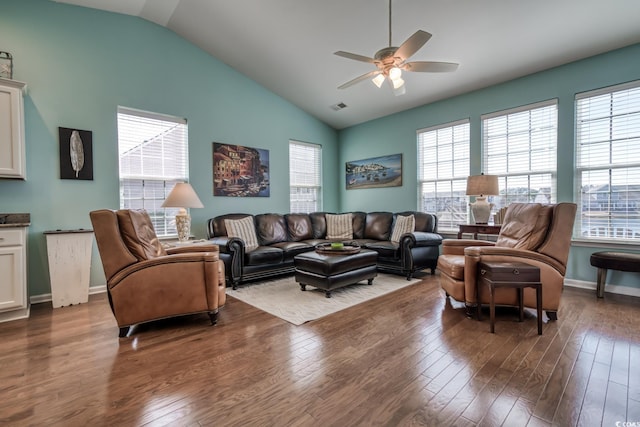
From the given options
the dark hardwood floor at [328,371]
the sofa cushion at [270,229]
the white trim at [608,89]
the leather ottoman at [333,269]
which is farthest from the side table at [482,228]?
the sofa cushion at [270,229]

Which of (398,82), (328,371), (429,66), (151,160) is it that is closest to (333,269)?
(328,371)

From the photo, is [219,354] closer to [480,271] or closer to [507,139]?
[480,271]

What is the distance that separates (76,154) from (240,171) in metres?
2.27

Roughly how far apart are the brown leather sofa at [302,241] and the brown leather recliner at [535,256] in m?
1.34

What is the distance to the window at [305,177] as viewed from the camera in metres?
6.19

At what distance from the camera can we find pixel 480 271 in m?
2.85

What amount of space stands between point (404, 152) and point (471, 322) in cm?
374

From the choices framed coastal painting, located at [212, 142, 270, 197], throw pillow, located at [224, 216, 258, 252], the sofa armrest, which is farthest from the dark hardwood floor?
framed coastal painting, located at [212, 142, 270, 197]

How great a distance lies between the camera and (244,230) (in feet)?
15.4

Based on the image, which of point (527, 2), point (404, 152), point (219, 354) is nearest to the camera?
point (219, 354)

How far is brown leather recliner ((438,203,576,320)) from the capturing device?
276 centimetres

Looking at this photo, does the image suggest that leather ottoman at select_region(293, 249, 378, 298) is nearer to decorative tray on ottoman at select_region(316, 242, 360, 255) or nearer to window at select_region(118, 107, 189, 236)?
decorative tray on ottoman at select_region(316, 242, 360, 255)

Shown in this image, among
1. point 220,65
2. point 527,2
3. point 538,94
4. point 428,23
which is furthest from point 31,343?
point 538,94

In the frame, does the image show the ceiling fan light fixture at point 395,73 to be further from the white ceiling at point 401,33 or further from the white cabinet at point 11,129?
the white cabinet at point 11,129
